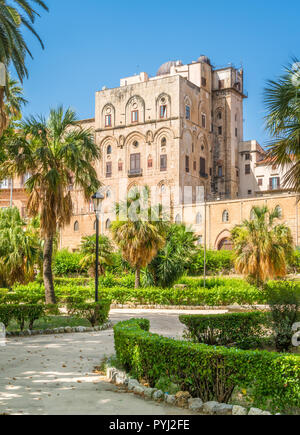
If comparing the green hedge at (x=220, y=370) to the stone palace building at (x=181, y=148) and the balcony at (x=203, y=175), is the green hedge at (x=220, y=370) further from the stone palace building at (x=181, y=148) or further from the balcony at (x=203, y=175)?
the balcony at (x=203, y=175)

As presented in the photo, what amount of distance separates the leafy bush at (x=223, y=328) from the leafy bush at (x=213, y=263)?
28.1 metres

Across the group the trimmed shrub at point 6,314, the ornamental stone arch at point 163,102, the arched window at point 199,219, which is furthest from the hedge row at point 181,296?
the ornamental stone arch at point 163,102

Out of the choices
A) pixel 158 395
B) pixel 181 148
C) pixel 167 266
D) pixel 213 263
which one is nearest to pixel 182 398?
pixel 158 395

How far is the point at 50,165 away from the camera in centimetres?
1841

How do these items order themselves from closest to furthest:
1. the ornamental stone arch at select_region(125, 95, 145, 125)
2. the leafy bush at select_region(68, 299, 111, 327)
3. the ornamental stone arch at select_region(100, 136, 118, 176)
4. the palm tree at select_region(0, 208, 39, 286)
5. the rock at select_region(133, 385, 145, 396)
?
the rock at select_region(133, 385, 145, 396) → the leafy bush at select_region(68, 299, 111, 327) → the palm tree at select_region(0, 208, 39, 286) → the ornamental stone arch at select_region(125, 95, 145, 125) → the ornamental stone arch at select_region(100, 136, 118, 176)

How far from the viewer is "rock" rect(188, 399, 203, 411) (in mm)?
6254

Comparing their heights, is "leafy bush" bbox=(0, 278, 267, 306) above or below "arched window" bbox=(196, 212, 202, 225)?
below

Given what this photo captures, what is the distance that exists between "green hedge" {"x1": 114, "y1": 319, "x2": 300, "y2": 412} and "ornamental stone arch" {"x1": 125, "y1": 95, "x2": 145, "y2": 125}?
166 ft

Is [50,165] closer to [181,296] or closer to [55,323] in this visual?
[55,323]

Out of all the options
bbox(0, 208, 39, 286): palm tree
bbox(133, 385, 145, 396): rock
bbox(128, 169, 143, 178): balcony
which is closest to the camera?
bbox(133, 385, 145, 396): rock

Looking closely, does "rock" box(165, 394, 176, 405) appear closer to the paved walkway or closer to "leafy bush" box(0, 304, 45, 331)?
the paved walkway

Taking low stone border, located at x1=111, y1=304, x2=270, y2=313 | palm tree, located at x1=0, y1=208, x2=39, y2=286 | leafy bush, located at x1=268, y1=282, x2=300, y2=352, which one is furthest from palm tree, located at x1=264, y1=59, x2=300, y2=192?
palm tree, located at x1=0, y1=208, x2=39, y2=286

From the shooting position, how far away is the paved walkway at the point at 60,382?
630 centimetres
